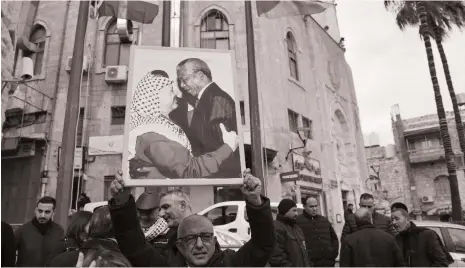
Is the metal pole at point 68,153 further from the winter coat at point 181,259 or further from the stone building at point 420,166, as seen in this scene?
the stone building at point 420,166

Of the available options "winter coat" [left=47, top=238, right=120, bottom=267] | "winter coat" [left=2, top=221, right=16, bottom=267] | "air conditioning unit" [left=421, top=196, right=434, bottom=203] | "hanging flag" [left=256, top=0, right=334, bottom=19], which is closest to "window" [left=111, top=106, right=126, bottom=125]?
"hanging flag" [left=256, top=0, right=334, bottom=19]

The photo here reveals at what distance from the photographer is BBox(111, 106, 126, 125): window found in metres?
13.5

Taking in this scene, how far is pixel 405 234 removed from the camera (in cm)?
386

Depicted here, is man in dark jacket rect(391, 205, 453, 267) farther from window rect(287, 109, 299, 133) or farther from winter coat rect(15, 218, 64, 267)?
window rect(287, 109, 299, 133)

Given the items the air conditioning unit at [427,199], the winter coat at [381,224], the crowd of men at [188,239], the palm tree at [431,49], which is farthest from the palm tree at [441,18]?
the air conditioning unit at [427,199]

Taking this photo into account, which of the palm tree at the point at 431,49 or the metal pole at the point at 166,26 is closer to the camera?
Result: the metal pole at the point at 166,26

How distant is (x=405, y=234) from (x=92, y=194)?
11158mm

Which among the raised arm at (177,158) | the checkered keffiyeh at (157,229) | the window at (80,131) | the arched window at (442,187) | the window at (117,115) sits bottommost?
the checkered keffiyeh at (157,229)

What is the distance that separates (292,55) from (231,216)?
11401mm

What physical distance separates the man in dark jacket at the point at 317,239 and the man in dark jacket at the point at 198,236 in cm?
312

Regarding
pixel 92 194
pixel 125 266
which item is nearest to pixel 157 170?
pixel 125 266

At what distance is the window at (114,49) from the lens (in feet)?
47.2

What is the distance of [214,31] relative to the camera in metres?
15.1

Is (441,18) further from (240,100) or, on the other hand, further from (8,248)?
(8,248)
